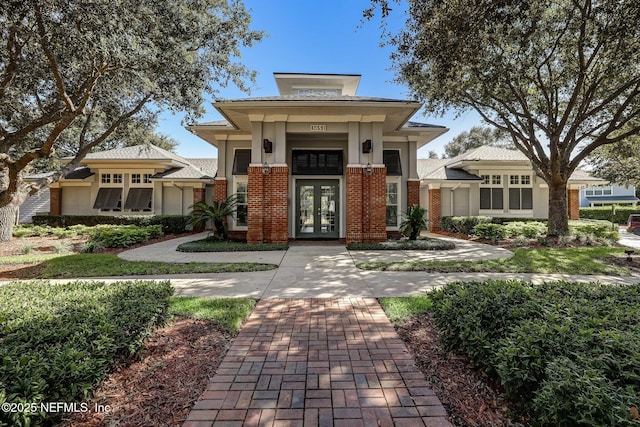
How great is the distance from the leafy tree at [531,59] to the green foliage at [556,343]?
6162 millimetres

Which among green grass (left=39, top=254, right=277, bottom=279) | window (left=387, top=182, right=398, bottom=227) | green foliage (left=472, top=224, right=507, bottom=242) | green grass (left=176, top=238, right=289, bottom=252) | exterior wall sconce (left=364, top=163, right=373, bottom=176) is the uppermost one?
exterior wall sconce (left=364, top=163, right=373, bottom=176)

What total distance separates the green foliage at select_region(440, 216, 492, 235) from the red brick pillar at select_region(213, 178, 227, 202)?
11426mm

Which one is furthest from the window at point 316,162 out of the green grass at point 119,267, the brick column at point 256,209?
the green grass at point 119,267

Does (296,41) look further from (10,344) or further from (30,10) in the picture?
(10,344)

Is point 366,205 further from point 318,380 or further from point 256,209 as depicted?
point 318,380

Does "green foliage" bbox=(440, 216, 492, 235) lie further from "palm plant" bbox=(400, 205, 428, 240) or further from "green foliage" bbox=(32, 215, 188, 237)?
"green foliage" bbox=(32, 215, 188, 237)

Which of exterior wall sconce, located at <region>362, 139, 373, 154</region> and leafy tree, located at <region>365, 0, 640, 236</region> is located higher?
leafy tree, located at <region>365, 0, 640, 236</region>

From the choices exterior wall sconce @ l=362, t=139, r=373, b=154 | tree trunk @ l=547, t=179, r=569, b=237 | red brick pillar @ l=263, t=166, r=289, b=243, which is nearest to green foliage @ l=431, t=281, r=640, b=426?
red brick pillar @ l=263, t=166, r=289, b=243

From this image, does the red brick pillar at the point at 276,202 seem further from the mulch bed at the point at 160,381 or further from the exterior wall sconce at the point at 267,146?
the mulch bed at the point at 160,381

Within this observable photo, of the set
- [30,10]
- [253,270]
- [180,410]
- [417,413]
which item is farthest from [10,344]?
[30,10]

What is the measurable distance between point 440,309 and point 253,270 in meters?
4.64

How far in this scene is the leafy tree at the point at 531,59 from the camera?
22.9 ft

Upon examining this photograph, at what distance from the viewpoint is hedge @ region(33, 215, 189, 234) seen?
14859 mm

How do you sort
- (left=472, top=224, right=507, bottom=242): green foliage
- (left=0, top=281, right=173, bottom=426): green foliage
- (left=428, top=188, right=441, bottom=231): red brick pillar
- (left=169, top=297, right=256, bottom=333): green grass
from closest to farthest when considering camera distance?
(left=0, top=281, right=173, bottom=426): green foliage, (left=169, top=297, right=256, bottom=333): green grass, (left=472, top=224, right=507, bottom=242): green foliage, (left=428, top=188, right=441, bottom=231): red brick pillar
